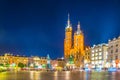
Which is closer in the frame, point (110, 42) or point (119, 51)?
point (119, 51)

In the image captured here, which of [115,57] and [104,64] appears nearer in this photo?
[115,57]

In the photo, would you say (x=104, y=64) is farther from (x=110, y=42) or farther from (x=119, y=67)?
(x=119, y=67)

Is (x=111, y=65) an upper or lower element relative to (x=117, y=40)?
lower

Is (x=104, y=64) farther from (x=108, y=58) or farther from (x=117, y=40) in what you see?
(x=117, y=40)

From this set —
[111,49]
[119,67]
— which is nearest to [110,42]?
[111,49]

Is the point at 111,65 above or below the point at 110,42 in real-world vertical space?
below

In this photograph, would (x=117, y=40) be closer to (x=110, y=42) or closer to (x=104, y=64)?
(x=110, y=42)

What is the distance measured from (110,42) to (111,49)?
5.65 m

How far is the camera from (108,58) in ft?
623

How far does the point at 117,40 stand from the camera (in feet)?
581

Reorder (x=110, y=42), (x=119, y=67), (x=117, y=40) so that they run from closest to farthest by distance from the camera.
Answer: (x=119, y=67) → (x=117, y=40) → (x=110, y=42)

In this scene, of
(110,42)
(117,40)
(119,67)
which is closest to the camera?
(119,67)

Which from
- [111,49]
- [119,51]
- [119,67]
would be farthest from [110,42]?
[119,67]

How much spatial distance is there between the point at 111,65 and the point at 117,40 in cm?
1484
